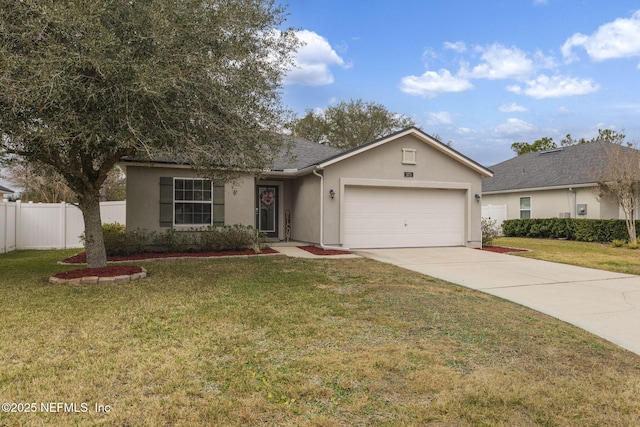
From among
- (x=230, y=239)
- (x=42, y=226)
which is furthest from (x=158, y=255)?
(x=42, y=226)

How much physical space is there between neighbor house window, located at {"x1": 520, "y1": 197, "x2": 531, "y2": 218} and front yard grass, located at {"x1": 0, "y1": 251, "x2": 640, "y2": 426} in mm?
16650

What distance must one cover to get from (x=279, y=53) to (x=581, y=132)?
40.0 m

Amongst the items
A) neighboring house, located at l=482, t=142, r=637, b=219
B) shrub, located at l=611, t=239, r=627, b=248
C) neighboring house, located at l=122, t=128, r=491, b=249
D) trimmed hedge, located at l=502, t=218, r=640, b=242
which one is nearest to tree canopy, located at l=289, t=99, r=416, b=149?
neighboring house, located at l=482, t=142, r=637, b=219

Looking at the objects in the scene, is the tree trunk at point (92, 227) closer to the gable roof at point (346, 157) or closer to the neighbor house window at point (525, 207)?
the gable roof at point (346, 157)

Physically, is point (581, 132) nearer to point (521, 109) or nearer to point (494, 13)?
point (521, 109)

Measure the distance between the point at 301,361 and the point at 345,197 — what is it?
9.54 metres

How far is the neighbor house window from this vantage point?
20.9 m

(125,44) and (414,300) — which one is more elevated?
(125,44)

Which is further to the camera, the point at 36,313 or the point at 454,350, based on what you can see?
the point at 36,313

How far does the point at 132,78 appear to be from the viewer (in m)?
5.46

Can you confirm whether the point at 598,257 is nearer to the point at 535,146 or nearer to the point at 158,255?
the point at 158,255

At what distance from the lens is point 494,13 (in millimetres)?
12961

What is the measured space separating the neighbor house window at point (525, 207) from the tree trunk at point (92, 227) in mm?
20230

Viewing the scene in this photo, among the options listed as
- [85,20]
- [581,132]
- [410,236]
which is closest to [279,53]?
[85,20]
